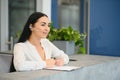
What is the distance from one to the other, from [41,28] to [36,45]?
158mm

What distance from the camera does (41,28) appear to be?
1.94 metres

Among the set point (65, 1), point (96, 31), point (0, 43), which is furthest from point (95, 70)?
point (65, 1)

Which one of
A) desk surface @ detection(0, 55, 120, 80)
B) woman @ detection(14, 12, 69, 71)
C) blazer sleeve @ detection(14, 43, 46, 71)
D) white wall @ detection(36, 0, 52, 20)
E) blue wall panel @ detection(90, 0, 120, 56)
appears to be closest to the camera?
desk surface @ detection(0, 55, 120, 80)

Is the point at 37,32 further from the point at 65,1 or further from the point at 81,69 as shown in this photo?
the point at 65,1

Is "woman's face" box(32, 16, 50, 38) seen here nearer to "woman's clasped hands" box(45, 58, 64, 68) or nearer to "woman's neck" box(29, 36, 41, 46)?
"woman's neck" box(29, 36, 41, 46)

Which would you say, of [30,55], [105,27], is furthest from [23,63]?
[105,27]

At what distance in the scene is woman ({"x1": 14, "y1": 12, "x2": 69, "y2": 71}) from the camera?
1.78m

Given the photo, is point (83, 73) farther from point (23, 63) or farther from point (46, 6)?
point (46, 6)

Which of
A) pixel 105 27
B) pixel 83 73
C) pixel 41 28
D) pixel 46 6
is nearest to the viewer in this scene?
pixel 83 73

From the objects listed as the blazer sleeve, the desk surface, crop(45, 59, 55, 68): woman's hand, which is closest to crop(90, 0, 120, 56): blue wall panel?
the desk surface

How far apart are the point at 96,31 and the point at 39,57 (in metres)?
1.77

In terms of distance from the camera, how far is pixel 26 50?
6.12 feet

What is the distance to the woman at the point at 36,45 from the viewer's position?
1784 millimetres

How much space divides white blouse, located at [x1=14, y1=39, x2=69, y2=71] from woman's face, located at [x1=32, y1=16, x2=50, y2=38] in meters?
0.10
